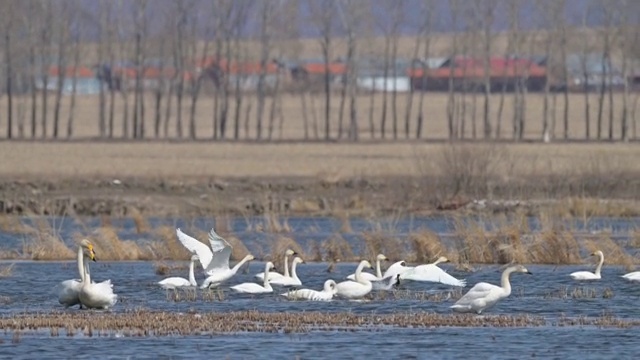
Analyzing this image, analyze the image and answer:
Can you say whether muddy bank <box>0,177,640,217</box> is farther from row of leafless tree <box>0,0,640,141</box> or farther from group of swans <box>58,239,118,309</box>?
row of leafless tree <box>0,0,640,141</box>

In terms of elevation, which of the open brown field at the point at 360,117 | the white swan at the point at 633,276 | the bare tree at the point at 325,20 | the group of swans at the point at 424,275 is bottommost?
the white swan at the point at 633,276

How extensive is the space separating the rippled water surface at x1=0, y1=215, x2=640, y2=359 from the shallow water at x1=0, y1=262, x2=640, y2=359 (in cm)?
1

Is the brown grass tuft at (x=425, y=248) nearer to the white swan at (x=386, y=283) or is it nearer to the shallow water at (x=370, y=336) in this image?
the shallow water at (x=370, y=336)

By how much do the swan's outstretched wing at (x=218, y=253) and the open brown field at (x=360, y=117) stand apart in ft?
184

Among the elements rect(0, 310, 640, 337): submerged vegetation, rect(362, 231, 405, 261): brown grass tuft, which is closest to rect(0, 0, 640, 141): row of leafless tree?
rect(362, 231, 405, 261): brown grass tuft

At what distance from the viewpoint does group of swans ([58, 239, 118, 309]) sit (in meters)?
19.5

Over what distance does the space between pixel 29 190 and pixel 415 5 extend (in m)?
68.9

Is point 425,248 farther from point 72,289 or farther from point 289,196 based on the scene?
point 289,196

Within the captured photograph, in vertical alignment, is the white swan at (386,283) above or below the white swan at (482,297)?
below

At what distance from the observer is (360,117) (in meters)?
101

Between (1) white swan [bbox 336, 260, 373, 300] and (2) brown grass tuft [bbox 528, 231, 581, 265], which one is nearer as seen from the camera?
(1) white swan [bbox 336, 260, 373, 300]

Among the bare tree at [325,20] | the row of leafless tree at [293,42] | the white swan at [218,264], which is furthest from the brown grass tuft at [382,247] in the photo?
the bare tree at [325,20]

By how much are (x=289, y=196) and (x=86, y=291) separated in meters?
26.2

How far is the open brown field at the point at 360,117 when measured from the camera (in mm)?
85562
